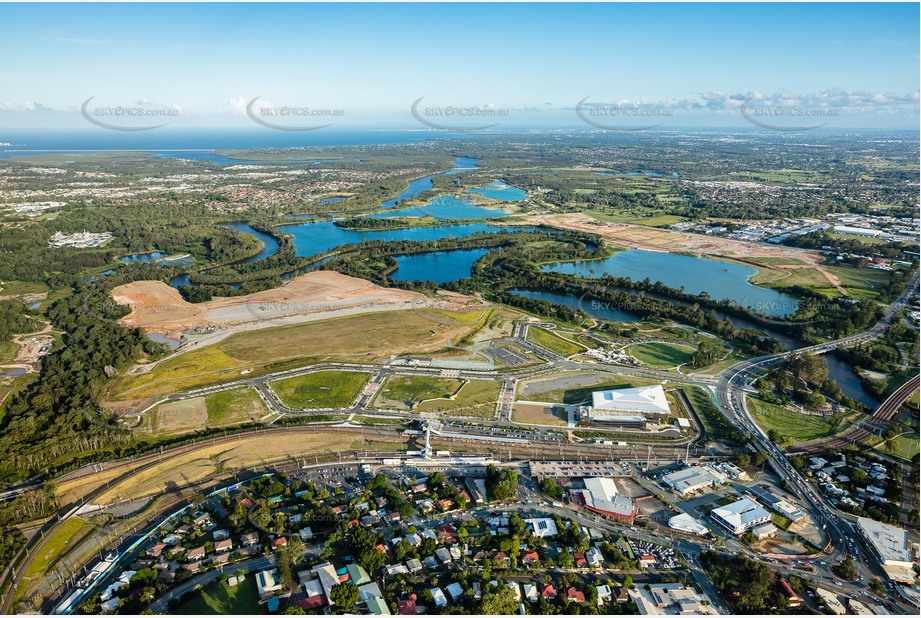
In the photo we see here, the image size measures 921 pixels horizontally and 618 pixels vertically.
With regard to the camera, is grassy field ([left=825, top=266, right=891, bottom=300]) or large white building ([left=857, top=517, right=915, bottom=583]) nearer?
large white building ([left=857, top=517, right=915, bottom=583])

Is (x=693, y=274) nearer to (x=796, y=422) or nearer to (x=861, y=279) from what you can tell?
(x=861, y=279)

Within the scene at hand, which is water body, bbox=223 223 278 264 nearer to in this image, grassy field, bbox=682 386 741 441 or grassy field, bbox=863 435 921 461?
grassy field, bbox=682 386 741 441

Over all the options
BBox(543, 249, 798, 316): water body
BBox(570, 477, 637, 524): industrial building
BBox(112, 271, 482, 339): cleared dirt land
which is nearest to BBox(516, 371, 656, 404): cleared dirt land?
BBox(570, 477, 637, 524): industrial building

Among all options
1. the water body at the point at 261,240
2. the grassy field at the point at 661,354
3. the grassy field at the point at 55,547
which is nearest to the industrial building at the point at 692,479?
the grassy field at the point at 661,354

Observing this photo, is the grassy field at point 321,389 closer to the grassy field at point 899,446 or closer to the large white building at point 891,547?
the large white building at point 891,547

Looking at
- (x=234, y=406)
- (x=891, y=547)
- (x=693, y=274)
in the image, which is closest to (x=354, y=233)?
(x=693, y=274)

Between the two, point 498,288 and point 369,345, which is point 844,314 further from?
point 369,345
